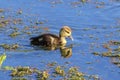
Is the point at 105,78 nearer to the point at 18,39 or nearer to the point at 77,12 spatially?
the point at 18,39

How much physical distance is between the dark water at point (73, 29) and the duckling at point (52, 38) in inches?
9.8

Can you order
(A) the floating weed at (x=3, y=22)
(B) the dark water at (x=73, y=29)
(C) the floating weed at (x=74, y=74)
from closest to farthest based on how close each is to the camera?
1. (C) the floating weed at (x=74, y=74)
2. (B) the dark water at (x=73, y=29)
3. (A) the floating weed at (x=3, y=22)

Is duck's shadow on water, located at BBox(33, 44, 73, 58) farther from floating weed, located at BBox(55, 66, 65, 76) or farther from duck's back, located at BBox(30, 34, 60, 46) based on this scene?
floating weed, located at BBox(55, 66, 65, 76)

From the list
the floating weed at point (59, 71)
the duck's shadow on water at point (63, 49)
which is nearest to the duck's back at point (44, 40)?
the duck's shadow on water at point (63, 49)

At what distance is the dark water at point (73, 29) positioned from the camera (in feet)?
45.4

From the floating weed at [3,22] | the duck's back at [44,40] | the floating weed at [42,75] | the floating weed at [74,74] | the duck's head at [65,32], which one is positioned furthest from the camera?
the floating weed at [3,22]

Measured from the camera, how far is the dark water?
13.8 metres

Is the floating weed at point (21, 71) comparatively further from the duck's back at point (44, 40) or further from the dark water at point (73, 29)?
the duck's back at point (44, 40)

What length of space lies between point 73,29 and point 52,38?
5.42ft

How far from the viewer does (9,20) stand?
17.9 meters

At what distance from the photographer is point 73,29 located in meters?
17.2

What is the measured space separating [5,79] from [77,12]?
755 centimetres

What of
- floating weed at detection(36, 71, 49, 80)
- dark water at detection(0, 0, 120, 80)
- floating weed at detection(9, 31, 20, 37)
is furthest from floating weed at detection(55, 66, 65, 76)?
floating weed at detection(9, 31, 20, 37)

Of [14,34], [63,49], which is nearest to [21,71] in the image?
[63,49]
